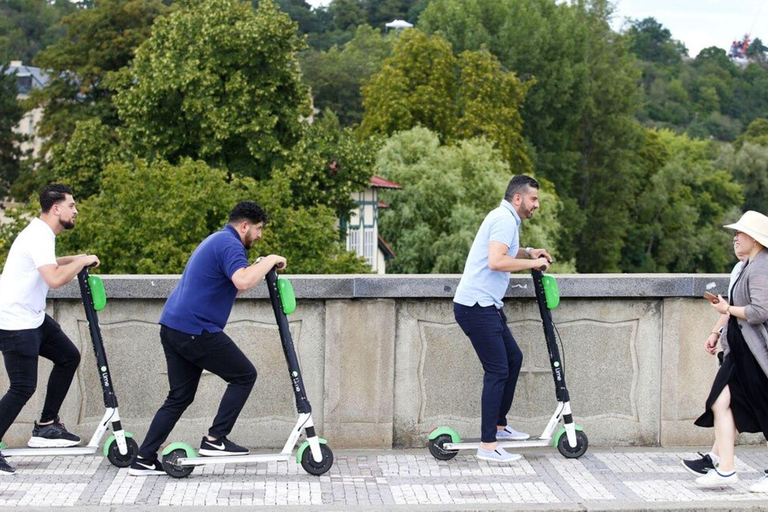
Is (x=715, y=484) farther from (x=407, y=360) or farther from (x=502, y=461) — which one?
(x=407, y=360)

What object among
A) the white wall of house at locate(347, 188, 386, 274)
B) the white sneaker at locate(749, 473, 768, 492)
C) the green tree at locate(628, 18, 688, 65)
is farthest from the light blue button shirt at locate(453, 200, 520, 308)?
the green tree at locate(628, 18, 688, 65)

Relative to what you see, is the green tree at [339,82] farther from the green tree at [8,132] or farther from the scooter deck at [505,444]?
the scooter deck at [505,444]

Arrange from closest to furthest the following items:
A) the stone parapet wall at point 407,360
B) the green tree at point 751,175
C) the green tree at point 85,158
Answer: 1. the stone parapet wall at point 407,360
2. the green tree at point 85,158
3. the green tree at point 751,175

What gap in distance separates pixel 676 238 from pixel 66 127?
39.3 metres

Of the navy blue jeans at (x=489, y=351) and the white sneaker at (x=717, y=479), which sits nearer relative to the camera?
the white sneaker at (x=717, y=479)

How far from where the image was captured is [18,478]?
767 cm

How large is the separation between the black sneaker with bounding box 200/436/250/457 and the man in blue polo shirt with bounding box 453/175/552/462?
1.51 metres

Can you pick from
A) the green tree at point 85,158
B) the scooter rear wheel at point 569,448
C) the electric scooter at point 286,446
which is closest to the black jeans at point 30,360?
the electric scooter at point 286,446

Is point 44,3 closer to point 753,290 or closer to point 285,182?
point 285,182

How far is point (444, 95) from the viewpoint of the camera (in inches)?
2141

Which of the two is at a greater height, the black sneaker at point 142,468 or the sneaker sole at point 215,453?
the sneaker sole at point 215,453

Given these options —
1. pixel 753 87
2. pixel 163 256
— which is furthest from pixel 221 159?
pixel 753 87

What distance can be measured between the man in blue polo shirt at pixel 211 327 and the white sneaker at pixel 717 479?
2.66m

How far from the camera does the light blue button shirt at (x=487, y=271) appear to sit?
795cm
